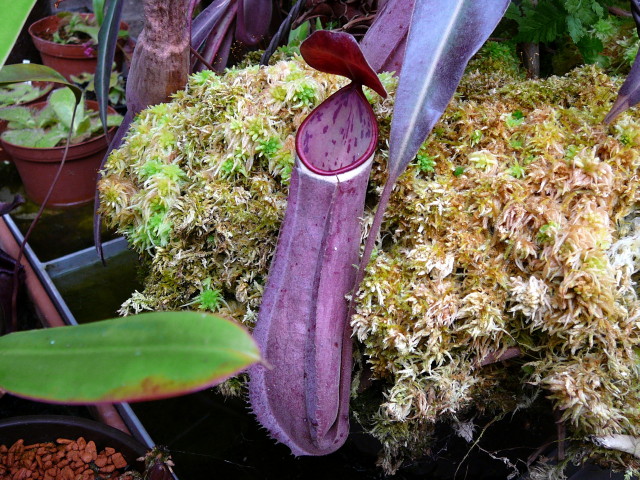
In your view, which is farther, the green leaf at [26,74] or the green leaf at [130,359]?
the green leaf at [26,74]

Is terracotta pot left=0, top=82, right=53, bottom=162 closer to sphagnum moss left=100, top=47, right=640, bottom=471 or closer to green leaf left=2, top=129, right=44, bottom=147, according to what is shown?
green leaf left=2, top=129, right=44, bottom=147

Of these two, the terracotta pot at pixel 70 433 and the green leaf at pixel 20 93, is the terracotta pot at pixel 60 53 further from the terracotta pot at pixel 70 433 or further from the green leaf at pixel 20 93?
the terracotta pot at pixel 70 433

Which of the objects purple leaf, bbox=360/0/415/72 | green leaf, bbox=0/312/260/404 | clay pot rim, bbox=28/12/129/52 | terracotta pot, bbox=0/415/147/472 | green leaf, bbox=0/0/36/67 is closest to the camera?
green leaf, bbox=0/312/260/404

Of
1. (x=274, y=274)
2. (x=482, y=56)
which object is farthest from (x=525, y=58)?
(x=274, y=274)

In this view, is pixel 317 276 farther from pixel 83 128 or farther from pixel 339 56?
pixel 83 128

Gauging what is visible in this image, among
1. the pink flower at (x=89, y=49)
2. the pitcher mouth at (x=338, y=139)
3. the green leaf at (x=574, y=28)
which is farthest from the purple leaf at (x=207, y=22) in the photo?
the pink flower at (x=89, y=49)

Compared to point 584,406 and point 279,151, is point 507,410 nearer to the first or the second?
point 584,406

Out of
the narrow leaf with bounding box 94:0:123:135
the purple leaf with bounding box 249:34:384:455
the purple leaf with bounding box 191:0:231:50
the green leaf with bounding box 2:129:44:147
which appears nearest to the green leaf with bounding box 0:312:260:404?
the purple leaf with bounding box 249:34:384:455
